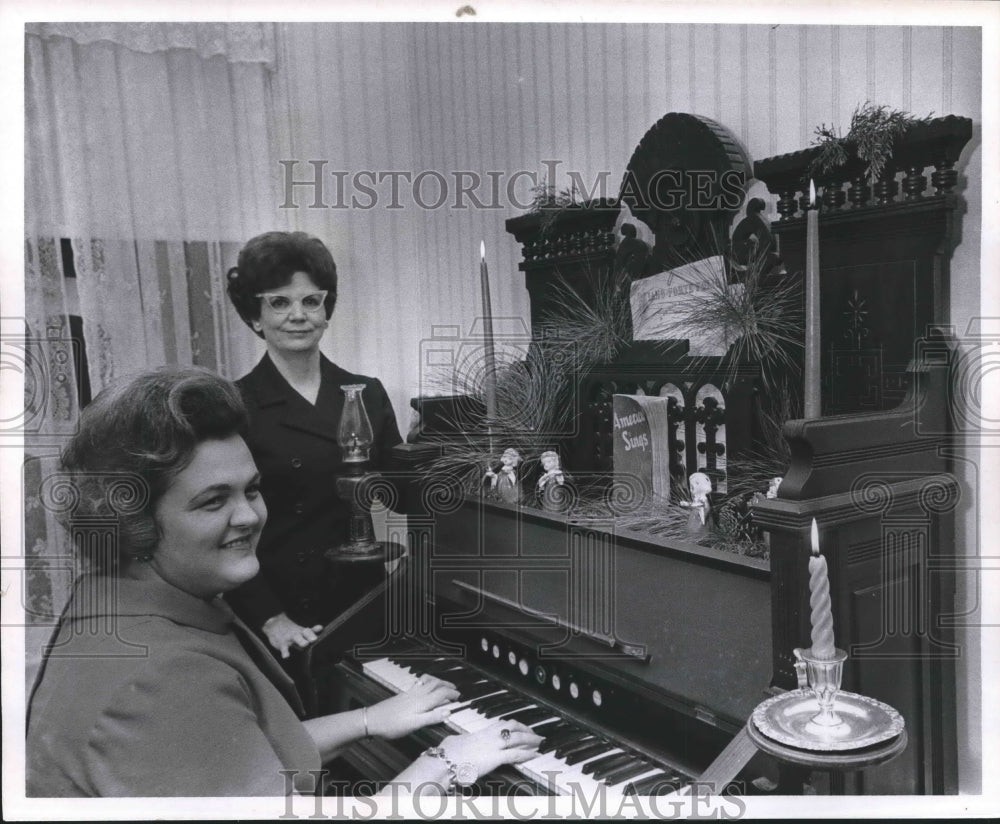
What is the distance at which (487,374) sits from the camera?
4.53 feet

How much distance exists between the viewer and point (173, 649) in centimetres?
122

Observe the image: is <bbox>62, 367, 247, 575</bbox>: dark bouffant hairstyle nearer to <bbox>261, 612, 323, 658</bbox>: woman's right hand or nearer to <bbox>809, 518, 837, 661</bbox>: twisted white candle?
<bbox>261, 612, 323, 658</bbox>: woman's right hand

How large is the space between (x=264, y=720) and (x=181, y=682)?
154 mm

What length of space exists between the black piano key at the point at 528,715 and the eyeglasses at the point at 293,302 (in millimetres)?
709

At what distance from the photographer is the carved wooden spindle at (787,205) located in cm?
126

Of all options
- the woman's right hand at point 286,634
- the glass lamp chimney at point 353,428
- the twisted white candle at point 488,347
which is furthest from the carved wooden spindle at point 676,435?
the woman's right hand at point 286,634

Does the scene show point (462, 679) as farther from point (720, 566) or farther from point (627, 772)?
point (720, 566)

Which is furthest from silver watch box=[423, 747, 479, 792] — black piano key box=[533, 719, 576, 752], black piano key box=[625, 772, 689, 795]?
black piano key box=[625, 772, 689, 795]

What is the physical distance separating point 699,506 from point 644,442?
154 mm

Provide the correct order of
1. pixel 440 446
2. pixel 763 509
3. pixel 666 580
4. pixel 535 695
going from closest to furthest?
pixel 763 509, pixel 666 580, pixel 535 695, pixel 440 446

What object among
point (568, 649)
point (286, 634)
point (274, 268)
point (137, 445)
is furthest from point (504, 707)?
point (274, 268)

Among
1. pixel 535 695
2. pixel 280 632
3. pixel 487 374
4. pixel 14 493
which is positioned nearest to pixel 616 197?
pixel 487 374

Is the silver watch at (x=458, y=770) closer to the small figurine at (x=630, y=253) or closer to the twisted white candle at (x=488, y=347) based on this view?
the twisted white candle at (x=488, y=347)

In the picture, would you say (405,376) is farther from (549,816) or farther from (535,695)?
(549,816)
